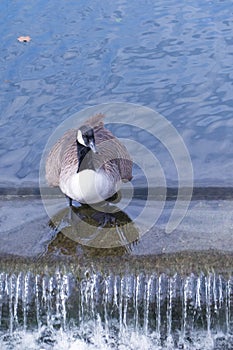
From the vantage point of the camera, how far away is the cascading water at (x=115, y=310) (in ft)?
13.8

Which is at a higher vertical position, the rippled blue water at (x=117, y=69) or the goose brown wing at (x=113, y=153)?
the rippled blue water at (x=117, y=69)

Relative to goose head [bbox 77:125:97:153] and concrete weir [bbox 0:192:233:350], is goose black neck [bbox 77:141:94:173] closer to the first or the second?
goose head [bbox 77:125:97:153]

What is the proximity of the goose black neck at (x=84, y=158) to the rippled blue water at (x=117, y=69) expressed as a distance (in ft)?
3.25

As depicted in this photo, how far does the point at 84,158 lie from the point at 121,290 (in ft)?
3.23

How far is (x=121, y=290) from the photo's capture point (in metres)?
4.23

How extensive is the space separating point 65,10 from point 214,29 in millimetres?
2070

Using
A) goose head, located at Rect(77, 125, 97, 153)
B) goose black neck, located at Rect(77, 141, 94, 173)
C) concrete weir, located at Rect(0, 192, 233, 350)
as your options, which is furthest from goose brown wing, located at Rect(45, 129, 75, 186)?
concrete weir, located at Rect(0, 192, 233, 350)

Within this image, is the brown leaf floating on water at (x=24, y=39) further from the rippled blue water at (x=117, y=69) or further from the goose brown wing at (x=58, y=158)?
the goose brown wing at (x=58, y=158)

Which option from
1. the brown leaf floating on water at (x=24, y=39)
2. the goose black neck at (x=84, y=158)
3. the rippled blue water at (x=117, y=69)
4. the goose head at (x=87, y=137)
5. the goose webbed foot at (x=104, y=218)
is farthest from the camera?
the brown leaf floating on water at (x=24, y=39)

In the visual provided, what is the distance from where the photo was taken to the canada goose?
443cm

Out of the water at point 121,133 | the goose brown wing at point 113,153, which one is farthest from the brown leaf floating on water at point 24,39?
the goose brown wing at point 113,153

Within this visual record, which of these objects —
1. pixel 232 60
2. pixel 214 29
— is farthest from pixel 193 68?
pixel 214 29

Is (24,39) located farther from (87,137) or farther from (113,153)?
(87,137)

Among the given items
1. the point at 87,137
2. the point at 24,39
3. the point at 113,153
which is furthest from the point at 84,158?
the point at 24,39
